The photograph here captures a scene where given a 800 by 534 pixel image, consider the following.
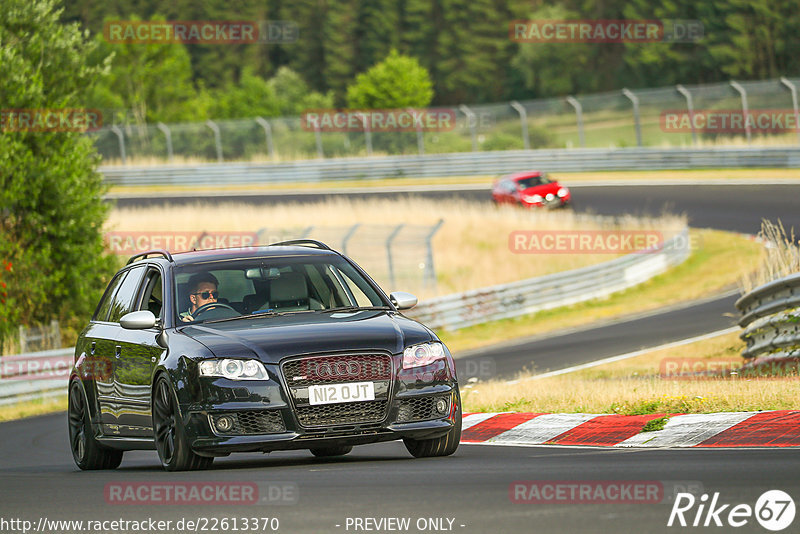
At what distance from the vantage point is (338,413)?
840 cm

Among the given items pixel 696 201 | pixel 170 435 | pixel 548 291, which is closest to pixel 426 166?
pixel 696 201

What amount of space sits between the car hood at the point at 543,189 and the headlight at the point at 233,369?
3294cm

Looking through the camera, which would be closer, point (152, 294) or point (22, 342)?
point (152, 294)

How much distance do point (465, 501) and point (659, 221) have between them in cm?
3005

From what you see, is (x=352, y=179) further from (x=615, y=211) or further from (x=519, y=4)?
(x=519, y=4)

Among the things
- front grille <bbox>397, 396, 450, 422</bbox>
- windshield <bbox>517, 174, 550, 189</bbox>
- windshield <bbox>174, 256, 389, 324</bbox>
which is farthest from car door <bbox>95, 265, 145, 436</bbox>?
windshield <bbox>517, 174, 550, 189</bbox>

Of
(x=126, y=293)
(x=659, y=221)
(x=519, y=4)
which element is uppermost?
(x=519, y=4)

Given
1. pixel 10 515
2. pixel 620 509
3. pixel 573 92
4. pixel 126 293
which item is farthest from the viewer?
pixel 573 92

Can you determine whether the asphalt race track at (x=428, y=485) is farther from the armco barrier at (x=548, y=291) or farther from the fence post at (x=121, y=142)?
the fence post at (x=121, y=142)

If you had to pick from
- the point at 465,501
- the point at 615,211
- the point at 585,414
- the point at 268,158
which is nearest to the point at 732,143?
the point at 615,211

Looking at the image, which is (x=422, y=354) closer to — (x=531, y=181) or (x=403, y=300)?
(x=403, y=300)

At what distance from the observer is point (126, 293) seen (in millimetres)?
10453

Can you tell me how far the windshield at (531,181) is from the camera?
4122 centimetres

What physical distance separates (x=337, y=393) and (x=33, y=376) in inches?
491
